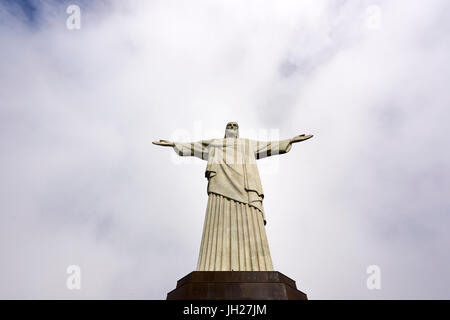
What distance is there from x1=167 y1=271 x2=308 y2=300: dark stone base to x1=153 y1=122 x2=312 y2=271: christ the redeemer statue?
0.60m

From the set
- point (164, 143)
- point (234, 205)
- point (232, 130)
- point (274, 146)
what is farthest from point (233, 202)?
point (164, 143)

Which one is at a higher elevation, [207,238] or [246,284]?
[207,238]

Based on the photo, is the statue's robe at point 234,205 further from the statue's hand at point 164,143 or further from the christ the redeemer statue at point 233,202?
the statue's hand at point 164,143

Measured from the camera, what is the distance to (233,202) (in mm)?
8227

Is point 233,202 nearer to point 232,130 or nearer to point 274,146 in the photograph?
point 274,146

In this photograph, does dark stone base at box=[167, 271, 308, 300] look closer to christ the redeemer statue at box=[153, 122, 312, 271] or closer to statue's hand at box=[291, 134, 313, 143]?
christ the redeemer statue at box=[153, 122, 312, 271]

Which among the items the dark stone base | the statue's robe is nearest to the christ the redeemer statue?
the statue's robe

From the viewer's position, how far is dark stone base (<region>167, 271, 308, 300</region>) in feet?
19.9

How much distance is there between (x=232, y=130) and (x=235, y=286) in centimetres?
500

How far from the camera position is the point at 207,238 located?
7641 millimetres

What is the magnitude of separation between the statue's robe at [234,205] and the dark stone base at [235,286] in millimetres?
595
